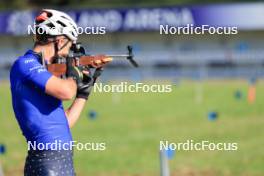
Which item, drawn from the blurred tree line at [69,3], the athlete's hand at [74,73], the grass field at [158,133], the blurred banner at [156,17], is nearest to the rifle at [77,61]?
the athlete's hand at [74,73]

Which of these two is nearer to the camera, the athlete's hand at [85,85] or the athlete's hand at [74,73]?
the athlete's hand at [74,73]

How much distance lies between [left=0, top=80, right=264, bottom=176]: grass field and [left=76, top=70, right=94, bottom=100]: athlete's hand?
5.88 metres

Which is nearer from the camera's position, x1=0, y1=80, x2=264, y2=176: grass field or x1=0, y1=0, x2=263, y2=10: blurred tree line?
x1=0, y1=80, x2=264, y2=176: grass field

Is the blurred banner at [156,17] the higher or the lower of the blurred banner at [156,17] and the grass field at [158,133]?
the higher

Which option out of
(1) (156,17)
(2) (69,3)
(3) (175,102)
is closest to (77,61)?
(3) (175,102)

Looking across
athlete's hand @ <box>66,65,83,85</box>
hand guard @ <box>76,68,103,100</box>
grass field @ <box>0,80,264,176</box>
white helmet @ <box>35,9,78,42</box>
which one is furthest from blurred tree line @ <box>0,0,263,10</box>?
athlete's hand @ <box>66,65,83,85</box>

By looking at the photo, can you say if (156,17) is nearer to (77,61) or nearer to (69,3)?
(69,3)

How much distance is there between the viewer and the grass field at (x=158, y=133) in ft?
36.5

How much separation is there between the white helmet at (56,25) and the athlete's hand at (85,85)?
0.84ft

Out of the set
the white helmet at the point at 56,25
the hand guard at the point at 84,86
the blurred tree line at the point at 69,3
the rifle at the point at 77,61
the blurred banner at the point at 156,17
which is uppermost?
the blurred tree line at the point at 69,3

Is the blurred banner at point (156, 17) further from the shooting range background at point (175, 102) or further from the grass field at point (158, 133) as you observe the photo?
the grass field at point (158, 133)

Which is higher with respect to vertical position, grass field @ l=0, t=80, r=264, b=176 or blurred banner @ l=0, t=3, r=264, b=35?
blurred banner @ l=0, t=3, r=264, b=35

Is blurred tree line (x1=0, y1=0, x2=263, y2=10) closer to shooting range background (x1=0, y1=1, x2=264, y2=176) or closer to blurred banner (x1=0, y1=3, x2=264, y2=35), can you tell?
shooting range background (x1=0, y1=1, x2=264, y2=176)

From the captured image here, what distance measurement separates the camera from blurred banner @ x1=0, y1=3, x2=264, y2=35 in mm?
41438
